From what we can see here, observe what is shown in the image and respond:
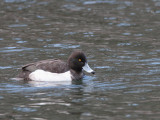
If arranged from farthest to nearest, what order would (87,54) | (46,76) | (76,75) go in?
1. (87,54)
2. (76,75)
3. (46,76)

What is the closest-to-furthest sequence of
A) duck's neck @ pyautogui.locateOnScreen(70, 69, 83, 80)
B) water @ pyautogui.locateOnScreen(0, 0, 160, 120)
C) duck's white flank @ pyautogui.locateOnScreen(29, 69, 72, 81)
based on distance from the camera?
water @ pyautogui.locateOnScreen(0, 0, 160, 120), duck's white flank @ pyautogui.locateOnScreen(29, 69, 72, 81), duck's neck @ pyautogui.locateOnScreen(70, 69, 83, 80)

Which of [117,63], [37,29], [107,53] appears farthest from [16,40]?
[117,63]

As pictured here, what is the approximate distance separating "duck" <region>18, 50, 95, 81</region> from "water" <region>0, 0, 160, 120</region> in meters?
0.32

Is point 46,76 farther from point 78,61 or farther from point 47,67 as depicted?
point 78,61

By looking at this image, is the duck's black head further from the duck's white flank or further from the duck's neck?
the duck's white flank

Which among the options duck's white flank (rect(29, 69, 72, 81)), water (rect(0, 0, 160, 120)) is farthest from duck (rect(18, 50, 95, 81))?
water (rect(0, 0, 160, 120))

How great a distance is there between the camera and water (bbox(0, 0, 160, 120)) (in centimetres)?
961

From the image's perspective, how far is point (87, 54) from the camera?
52.0 ft

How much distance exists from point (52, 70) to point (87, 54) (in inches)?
139

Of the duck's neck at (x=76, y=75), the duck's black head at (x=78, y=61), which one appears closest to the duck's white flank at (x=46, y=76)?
the duck's neck at (x=76, y=75)

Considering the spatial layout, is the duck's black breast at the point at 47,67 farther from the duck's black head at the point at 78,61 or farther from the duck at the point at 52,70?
the duck's black head at the point at 78,61

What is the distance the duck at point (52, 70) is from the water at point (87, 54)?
322mm

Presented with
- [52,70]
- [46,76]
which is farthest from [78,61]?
[46,76]

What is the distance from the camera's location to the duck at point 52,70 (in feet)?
41.1
